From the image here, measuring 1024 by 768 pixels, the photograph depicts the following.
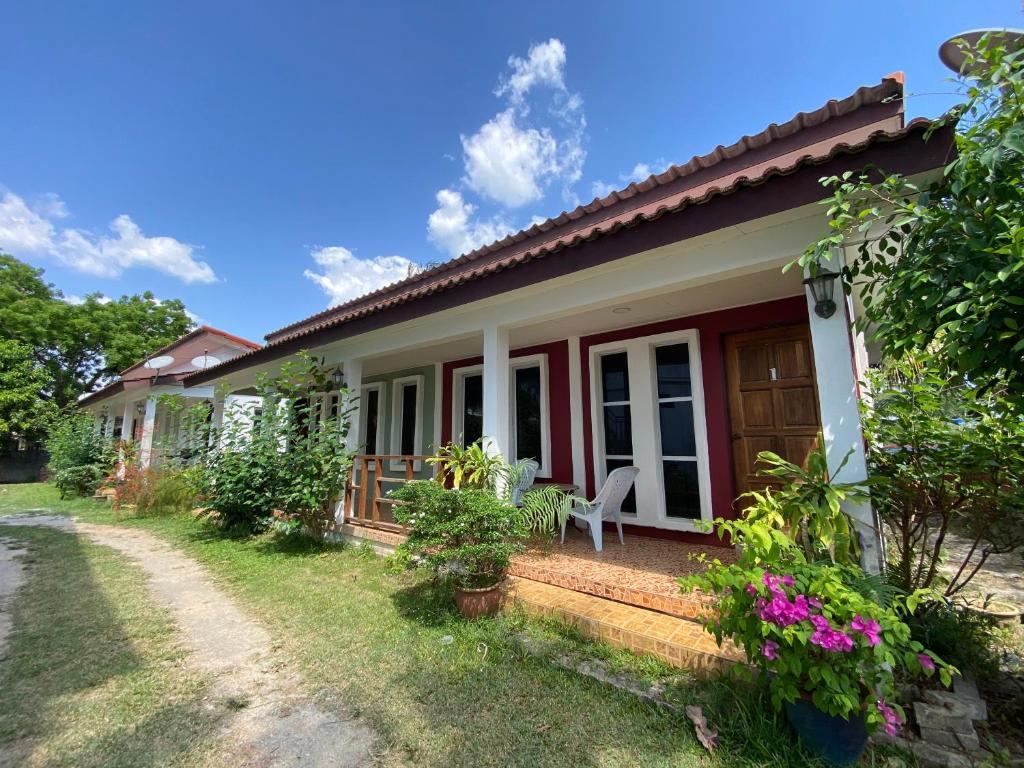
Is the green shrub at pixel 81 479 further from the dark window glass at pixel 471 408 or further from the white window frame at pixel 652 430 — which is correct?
the white window frame at pixel 652 430

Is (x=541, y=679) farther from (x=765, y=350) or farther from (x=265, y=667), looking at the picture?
(x=765, y=350)

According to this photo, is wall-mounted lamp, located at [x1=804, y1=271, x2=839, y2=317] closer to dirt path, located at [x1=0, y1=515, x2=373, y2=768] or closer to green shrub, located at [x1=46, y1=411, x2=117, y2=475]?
dirt path, located at [x1=0, y1=515, x2=373, y2=768]

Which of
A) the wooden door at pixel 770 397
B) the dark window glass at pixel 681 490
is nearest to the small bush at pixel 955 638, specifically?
the wooden door at pixel 770 397

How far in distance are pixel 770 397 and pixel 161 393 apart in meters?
12.5

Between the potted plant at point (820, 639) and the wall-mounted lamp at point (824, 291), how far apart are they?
149 cm

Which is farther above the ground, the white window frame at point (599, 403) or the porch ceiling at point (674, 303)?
the porch ceiling at point (674, 303)

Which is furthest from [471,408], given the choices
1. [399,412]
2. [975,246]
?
[975,246]

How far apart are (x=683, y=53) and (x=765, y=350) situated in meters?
5.16

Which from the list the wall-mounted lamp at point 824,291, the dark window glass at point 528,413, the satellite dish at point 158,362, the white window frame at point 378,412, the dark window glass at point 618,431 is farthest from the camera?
the satellite dish at point 158,362

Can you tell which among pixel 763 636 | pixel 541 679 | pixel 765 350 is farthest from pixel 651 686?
pixel 765 350

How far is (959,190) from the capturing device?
1.62 meters

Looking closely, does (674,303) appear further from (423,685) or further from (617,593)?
(423,685)

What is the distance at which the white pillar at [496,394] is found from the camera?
4.25 meters

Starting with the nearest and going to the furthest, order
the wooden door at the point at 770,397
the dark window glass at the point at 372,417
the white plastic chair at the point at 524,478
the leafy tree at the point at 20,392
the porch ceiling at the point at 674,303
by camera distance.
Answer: the porch ceiling at the point at 674,303, the wooden door at the point at 770,397, the white plastic chair at the point at 524,478, the dark window glass at the point at 372,417, the leafy tree at the point at 20,392
